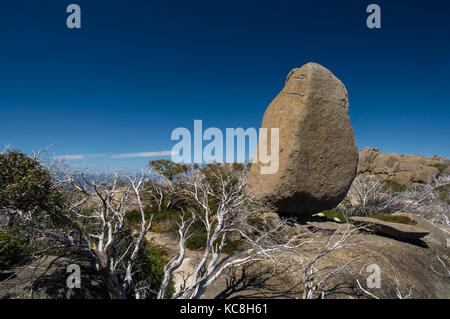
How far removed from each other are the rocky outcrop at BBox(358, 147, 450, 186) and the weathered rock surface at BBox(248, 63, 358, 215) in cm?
2670

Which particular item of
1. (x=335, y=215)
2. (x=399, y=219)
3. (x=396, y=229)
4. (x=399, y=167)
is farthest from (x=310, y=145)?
(x=399, y=167)

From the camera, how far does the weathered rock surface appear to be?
873cm

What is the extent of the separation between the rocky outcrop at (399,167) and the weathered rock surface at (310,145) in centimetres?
2670

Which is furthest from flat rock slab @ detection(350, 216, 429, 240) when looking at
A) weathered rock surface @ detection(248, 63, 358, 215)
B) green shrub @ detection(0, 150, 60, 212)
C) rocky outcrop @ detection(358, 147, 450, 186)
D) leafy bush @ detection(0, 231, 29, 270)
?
rocky outcrop @ detection(358, 147, 450, 186)

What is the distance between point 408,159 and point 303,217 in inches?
1553

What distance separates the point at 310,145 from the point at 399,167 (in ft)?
116

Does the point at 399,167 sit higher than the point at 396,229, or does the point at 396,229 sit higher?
the point at 399,167

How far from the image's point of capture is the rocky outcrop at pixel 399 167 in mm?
31281

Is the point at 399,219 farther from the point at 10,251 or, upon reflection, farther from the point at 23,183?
the point at 10,251

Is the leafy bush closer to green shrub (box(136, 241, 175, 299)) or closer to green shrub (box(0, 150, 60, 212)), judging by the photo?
green shrub (box(0, 150, 60, 212))

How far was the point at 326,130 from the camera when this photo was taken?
9156 millimetres

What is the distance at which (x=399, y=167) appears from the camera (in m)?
35.9

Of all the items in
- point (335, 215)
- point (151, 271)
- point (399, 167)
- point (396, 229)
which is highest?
point (399, 167)
